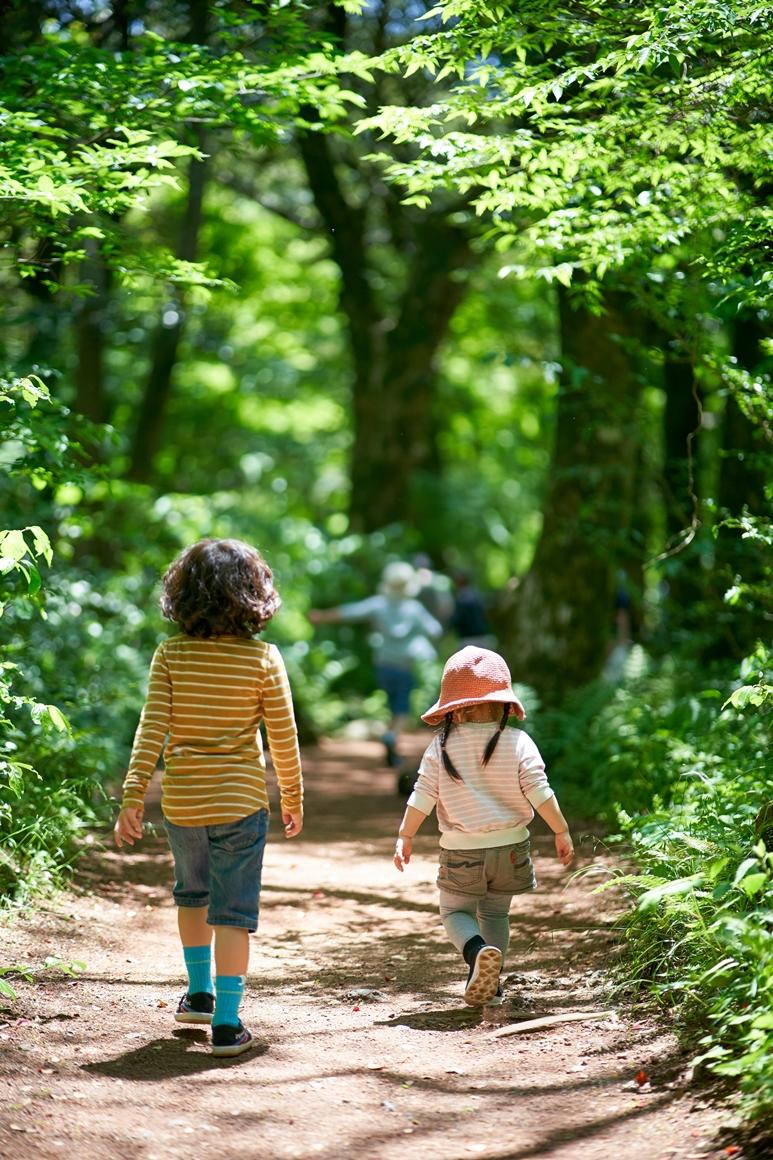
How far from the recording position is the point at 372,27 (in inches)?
649

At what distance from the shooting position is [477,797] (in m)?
5.29

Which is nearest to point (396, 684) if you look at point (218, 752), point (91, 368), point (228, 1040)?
point (91, 368)

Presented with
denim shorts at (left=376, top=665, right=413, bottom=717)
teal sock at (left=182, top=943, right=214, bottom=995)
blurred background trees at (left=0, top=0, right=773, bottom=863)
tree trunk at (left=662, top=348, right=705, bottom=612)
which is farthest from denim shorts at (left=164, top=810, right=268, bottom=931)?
denim shorts at (left=376, top=665, right=413, bottom=717)

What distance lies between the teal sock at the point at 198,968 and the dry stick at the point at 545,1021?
1.17 meters

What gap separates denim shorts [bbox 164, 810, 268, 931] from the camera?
479 centimetres

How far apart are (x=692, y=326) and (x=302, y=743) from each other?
951 cm

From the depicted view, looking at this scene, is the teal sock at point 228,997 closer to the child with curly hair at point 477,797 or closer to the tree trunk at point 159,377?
the child with curly hair at point 477,797

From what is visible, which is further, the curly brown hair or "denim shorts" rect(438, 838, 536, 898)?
"denim shorts" rect(438, 838, 536, 898)

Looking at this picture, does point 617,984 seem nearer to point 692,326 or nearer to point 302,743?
point 692,326

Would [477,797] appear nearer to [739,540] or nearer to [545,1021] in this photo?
[545,1021]

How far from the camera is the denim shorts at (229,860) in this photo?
4.79 meters

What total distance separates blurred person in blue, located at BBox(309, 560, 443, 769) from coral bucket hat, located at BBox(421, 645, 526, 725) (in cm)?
741

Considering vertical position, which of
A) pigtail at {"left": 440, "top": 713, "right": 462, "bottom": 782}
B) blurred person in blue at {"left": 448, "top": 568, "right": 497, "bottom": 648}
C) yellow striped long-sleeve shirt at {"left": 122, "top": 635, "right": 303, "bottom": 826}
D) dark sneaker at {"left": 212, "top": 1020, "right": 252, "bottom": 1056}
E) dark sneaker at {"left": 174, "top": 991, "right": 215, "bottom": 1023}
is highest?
yellow striped long-sleeve shirt at {"left": 122, "top": 635, "right": 303, "bottom": 826}

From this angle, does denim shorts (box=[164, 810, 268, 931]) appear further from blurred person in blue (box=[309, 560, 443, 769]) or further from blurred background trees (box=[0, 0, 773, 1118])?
blurred person in blue (box=[309, 560, 443, 769])
